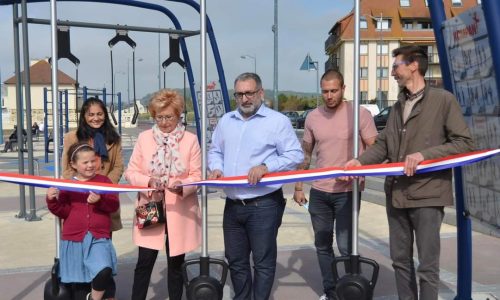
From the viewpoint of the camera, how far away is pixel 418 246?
3412 millimetres

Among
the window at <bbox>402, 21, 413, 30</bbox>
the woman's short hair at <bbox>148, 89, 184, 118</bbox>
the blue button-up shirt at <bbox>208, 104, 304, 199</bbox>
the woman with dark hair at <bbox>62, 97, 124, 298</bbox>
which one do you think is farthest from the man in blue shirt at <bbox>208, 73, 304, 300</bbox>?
the window at <bbox>402, 21, 413, 30</bbox>

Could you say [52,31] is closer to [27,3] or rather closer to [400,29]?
[27,3]

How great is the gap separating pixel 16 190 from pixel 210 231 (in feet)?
20.6

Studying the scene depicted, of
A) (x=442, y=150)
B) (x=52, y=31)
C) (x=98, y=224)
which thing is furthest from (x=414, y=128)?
(x=52, y=31)

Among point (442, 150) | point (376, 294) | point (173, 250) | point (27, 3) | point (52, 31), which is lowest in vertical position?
point (376, 294)

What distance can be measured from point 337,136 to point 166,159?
129 cm

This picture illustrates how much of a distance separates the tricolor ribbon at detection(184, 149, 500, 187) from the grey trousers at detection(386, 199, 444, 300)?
30 centimetres

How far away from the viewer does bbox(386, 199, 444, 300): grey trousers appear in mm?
3348

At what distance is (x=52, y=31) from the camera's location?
3.54 meters

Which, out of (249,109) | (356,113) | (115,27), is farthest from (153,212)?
(115,27)

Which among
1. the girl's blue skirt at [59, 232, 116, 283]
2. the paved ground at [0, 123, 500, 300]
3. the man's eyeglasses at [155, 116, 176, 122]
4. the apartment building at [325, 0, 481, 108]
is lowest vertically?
the paved ground at [0, 123, 500, 300]

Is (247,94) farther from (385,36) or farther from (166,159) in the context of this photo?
(385,36)

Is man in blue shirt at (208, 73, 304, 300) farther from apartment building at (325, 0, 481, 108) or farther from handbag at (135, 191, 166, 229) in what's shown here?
apartment building at (325, 0, 481, 108)

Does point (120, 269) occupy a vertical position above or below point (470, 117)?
below
